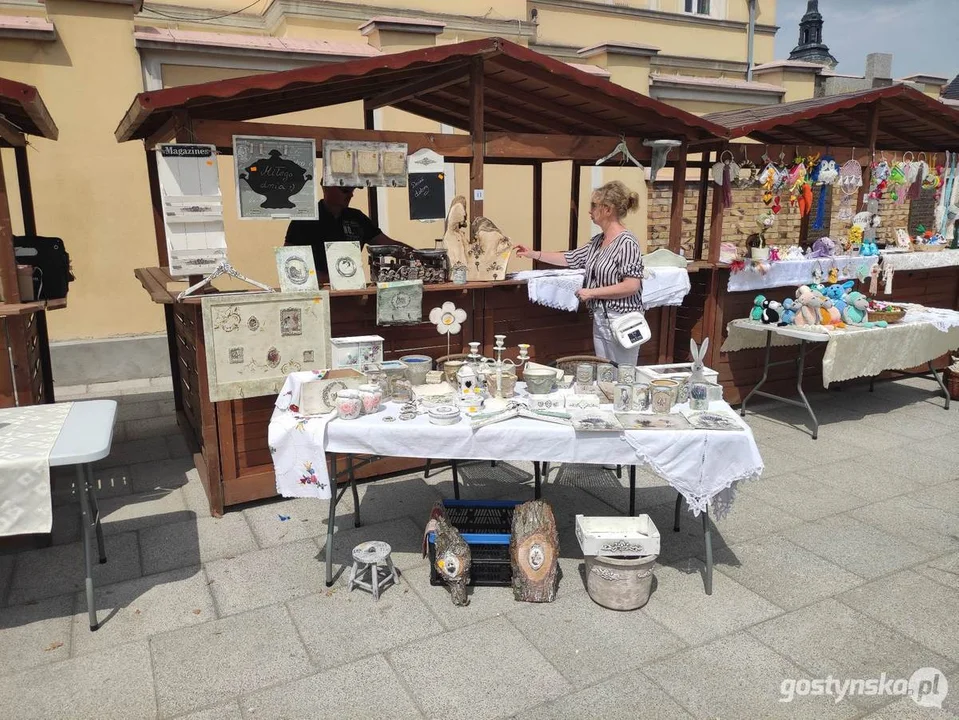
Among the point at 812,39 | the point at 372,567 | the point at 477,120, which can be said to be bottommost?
the point at 372,567

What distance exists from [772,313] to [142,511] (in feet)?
18.0

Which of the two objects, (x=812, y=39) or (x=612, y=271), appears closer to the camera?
(x=612, y=271)

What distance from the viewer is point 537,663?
310cm

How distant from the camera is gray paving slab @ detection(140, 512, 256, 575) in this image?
4.07 m

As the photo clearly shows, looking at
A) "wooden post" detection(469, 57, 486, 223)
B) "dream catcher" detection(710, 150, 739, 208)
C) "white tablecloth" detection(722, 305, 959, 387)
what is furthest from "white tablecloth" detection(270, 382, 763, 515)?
"dream catcher" detection(710, 150, 739, 208)

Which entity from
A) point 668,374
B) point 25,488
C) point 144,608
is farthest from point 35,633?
point 668,374

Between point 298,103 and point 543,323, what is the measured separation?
2.72m

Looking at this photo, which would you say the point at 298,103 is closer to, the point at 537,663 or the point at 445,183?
the point at 445,183

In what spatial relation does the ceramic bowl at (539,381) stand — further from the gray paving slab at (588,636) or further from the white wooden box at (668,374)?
the gray paving slab at (588,636)

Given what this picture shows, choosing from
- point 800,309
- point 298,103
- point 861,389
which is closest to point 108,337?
point 298,103

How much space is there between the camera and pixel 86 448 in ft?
10.6

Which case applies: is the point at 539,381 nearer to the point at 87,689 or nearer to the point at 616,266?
the point at 616,266

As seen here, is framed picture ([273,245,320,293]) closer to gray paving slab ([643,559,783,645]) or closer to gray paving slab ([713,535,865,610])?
gray paving slab ([643,559,783,645])

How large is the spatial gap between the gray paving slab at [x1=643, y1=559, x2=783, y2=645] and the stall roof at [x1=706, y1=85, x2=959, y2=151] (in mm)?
4109
